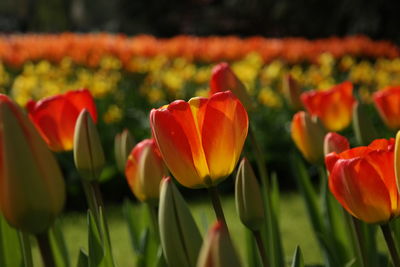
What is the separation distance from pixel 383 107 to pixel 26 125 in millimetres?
1087

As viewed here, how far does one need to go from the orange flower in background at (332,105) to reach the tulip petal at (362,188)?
698mm

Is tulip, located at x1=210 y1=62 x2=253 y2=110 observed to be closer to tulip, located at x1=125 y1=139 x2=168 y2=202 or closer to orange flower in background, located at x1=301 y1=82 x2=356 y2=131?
tulip, located at x1=125 y1=139 x2=168 y2=202

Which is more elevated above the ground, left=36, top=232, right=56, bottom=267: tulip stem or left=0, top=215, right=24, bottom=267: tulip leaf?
left=36, top=232, right=56, bottom=267: tulip stem

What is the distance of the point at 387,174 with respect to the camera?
928 millimetres

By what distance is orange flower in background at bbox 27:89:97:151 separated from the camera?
1303 mm

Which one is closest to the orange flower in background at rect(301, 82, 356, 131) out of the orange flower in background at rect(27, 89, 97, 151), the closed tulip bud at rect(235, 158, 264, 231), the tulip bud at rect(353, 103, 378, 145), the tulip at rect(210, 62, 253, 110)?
the tulip bud at rect(353, 103, 378, 145)

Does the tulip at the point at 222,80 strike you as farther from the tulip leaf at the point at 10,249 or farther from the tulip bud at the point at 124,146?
the tulip leaf at the point at 10,249

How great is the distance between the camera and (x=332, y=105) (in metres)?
1.65

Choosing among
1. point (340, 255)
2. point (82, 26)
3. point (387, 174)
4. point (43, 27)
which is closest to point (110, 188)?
point (340, 255)

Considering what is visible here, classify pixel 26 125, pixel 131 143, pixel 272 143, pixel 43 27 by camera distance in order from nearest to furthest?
1. pixel 26 125
2. pixel 131 143
3. pixel 272 143
4. pixel 43 27

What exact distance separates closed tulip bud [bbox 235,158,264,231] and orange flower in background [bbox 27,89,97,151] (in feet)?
1.38

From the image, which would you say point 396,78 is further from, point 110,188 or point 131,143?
point 131,143

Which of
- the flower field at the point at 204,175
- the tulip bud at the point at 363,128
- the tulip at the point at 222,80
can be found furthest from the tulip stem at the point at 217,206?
the tulip bud at the point at 363,128

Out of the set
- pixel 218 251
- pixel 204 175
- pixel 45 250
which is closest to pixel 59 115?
pixel 204 175
